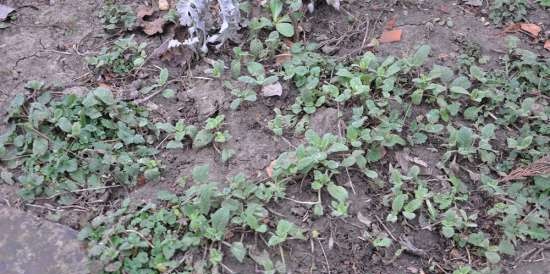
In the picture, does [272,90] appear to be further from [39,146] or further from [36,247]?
[36,247]

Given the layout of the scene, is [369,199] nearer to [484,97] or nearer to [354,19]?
[484,97]

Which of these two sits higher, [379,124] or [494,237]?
[379,124]

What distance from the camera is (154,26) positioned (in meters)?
3.66

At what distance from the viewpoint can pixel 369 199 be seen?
2.91 m

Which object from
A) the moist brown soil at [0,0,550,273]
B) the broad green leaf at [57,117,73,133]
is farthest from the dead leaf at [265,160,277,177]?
the broad green leaf at [57,117,73,133]

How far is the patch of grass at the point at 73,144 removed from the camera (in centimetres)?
296

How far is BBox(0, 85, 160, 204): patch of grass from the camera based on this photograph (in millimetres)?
2957

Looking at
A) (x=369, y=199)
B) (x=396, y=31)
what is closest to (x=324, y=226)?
(x=369, y=199)

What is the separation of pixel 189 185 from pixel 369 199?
2.87 feet

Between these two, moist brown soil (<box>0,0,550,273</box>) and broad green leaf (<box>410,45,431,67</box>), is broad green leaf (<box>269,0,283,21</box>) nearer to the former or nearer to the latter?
moist brown soil (<box>0,0,550,273</box>)

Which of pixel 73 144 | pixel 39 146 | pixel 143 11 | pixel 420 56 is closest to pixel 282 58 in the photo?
pixel 420 56

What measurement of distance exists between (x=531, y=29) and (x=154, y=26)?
230 cm

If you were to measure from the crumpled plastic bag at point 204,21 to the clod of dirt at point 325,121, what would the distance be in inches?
30.4

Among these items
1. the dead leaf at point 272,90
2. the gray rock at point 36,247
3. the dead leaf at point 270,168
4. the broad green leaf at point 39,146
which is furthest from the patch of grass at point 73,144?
the dead leaf at point 272,90
